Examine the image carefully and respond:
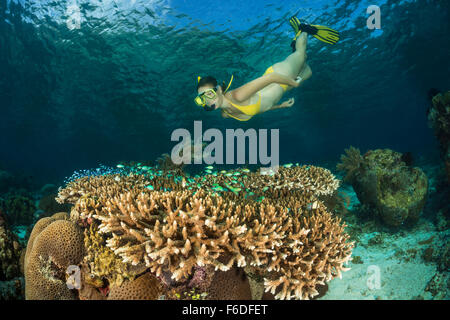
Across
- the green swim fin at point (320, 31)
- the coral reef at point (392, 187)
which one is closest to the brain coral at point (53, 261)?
the coral reef at point (392, 187)

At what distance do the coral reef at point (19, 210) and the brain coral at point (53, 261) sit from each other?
9223 mm

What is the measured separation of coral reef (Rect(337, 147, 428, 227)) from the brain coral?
27.6 feet

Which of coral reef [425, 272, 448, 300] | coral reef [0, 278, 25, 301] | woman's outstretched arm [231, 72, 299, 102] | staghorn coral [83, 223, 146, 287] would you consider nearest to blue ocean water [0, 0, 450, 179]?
woman's outstretched arm [231, 72, 299, 102]

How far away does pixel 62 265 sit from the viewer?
12.5 feet

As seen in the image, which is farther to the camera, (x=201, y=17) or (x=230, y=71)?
(x=230, y=71)

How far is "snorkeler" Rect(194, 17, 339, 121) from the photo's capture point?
16.6 feet

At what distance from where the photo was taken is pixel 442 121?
7.72 metres

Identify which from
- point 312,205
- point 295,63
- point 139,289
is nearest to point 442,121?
point 295,63

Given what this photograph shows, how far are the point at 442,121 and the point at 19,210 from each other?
18567 millimetres

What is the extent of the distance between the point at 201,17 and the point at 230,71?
27.9ft

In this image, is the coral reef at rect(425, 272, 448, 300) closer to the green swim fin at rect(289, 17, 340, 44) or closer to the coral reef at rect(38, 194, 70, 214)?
the green swim fin at rect(289, 17, 340, 44)

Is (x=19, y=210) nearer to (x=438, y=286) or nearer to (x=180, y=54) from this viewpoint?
(x=438, y=286)
